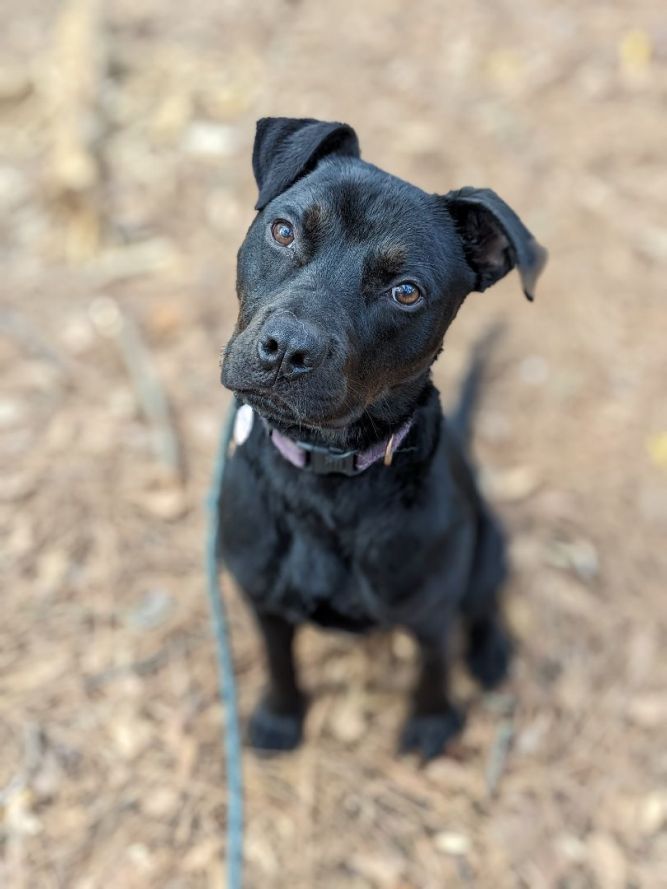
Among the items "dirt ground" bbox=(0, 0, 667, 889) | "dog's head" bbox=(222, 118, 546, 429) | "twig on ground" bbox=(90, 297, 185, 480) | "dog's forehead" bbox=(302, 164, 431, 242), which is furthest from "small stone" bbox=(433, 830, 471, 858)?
"dog's forehead" bbox=(302, 164, 431, 242)

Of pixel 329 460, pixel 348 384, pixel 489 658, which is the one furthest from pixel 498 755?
pixel 348 384

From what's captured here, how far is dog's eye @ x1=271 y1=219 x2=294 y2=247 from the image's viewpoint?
2598 mm

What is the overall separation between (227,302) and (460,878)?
3.32 metres

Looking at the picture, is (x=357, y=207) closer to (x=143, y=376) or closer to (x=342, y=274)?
(x=342, y=274)

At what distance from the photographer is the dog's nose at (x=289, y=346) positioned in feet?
7.55

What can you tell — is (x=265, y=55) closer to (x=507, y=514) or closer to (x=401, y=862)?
(x=507, y=514)

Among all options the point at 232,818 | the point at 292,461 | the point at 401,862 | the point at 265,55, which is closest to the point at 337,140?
the point at 292,461

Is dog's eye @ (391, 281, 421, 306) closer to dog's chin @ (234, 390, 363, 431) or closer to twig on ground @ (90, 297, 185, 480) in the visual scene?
dog's chin @ (234, 390, 363, 431)

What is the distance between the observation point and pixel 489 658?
3.97 m

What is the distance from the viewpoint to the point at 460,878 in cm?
333

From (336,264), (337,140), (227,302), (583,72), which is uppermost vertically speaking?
(583,72)

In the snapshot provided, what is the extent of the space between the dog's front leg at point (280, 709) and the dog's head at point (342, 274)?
1.28m

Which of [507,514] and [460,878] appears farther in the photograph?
[507,514]

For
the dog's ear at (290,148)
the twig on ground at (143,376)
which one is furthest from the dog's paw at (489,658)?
the dog's ear at (290,148)
